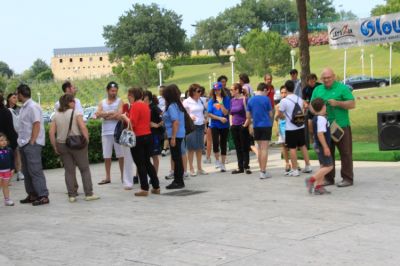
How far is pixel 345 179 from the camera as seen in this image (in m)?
10.9

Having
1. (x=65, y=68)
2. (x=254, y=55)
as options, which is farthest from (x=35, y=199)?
(x=65, y=68)

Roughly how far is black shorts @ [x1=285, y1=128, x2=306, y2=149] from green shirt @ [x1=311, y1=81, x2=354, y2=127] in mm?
1253

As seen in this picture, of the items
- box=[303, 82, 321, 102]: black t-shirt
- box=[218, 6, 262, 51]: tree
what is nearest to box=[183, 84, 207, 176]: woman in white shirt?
box=[303, 82, 321, 102]: black t-shirt

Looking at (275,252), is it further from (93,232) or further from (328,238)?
(93,232)

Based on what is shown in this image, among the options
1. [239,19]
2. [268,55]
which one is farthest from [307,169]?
[239,19]

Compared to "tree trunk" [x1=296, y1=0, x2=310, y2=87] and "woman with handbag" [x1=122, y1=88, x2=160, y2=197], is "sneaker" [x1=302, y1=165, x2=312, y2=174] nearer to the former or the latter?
"woman with handbag" [x1=122, y1=88, x2=160, y2=197]

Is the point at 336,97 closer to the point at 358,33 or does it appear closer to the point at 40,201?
the point at 40,201

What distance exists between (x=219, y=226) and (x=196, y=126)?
5332 millimetres

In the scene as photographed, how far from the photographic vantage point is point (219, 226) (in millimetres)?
8062

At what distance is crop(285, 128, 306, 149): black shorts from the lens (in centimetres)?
1198

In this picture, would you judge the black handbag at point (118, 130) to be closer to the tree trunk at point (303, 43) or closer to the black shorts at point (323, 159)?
the black shorts at point (323, 159)

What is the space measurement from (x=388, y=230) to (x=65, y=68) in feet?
571

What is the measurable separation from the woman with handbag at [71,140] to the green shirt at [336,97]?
11.8ft

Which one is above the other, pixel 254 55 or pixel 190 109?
pixel 254 55
